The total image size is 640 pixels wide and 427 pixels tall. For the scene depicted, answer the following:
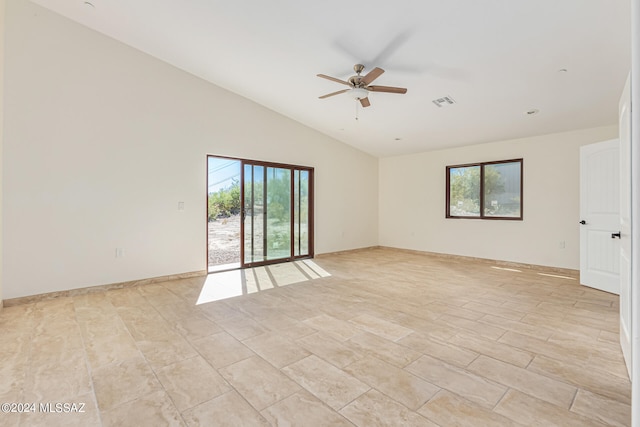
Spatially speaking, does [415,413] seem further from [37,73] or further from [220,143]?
[37,73]

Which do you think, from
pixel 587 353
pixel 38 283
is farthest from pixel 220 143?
pixel 587 353

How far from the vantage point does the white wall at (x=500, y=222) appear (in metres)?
5.51

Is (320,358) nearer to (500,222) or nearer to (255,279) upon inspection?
(255,279)

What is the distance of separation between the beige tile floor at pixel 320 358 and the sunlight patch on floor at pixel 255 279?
17 centimetres

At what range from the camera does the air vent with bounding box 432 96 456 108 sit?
4.76 m

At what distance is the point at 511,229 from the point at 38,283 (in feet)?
26.6

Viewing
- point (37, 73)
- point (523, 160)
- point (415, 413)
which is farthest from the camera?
point (523, 160)

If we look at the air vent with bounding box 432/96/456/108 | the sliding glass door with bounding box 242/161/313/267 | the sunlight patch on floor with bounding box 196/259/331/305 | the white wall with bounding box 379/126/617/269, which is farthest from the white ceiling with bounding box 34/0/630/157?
the sunlight patch on floor with bounding box 196/259/331/305

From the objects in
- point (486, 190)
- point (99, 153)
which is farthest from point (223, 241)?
point (486, 190)

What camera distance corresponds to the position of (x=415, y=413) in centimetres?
173

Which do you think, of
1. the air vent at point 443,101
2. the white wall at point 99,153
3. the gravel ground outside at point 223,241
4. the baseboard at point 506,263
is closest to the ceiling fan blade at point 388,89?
the air vent at point 443,101

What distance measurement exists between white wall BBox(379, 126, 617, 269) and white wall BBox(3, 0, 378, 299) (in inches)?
174

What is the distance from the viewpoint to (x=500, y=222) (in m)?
6.39

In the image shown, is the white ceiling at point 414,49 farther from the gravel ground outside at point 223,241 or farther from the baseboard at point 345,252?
the baseboard at point 345,252
